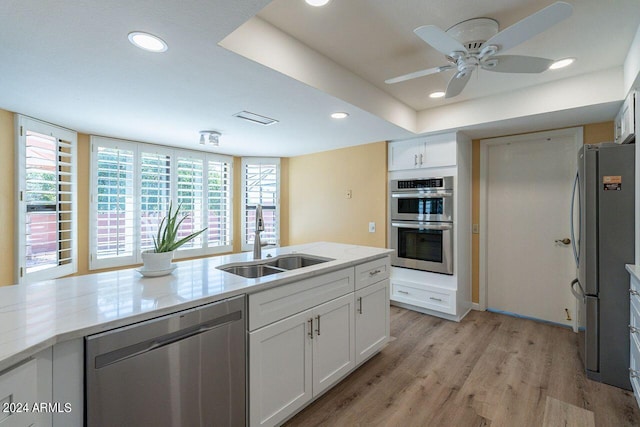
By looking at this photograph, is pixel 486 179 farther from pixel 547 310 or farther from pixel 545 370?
pixel 545 370

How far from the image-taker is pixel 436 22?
69.2 inches

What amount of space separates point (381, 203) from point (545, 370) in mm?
2278

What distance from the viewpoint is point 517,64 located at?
1809mm

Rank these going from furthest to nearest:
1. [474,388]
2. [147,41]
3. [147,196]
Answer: [147,196] → [474,388] → [147,41]

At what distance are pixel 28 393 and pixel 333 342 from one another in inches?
60.0

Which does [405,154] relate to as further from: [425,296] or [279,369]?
[279,369]

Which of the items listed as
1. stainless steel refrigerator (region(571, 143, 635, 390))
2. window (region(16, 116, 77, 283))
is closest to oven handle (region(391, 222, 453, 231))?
stainless steel refrigerator (region(571, 143, 635, 390))

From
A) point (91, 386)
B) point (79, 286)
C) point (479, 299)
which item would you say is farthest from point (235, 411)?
point (479, 299)

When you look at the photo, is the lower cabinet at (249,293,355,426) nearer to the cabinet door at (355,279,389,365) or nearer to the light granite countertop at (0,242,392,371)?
the cabinet door at (355,279,389,365)

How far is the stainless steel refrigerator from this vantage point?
81.8 inches

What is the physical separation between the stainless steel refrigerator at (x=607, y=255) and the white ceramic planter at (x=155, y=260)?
2.99m

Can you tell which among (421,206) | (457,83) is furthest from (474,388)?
(457,83)

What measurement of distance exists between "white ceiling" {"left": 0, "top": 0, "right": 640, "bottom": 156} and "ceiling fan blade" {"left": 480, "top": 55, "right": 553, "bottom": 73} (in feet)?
0.73

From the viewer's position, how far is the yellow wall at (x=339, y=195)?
3859 mm
